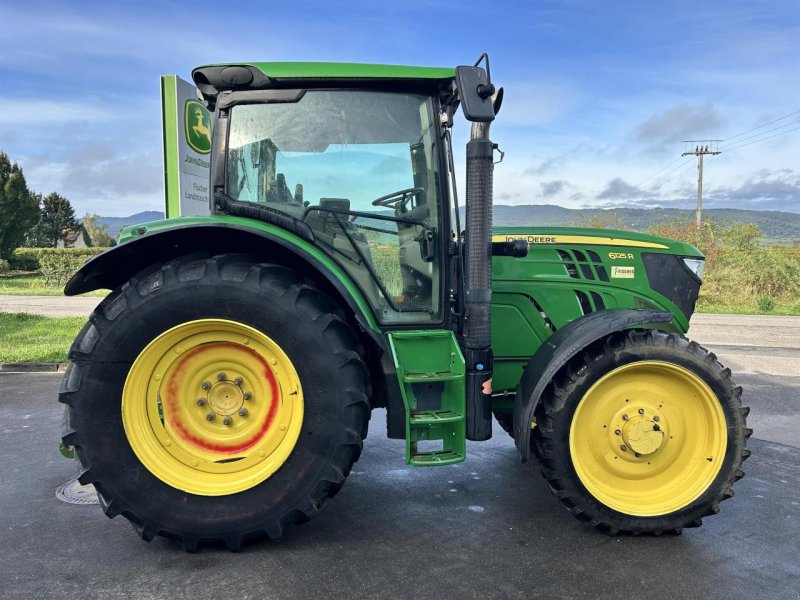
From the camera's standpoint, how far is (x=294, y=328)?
279cm

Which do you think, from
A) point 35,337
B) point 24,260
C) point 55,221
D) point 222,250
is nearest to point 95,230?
point 55,221

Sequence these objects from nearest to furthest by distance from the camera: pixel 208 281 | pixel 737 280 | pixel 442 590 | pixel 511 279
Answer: pixel 442 590 → pixel 208 281 → pixel 511 279 → pixel 737 280

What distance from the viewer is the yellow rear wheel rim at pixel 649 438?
3049mm

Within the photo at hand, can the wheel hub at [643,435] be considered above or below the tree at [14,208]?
below

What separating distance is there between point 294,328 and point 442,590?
1321 mm

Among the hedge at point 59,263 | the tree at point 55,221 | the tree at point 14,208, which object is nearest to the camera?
the hedge at point 59,263

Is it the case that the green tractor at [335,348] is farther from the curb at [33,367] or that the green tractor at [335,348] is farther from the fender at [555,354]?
the curb at [33,367]

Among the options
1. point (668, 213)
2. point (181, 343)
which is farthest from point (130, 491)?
point (668, 213)

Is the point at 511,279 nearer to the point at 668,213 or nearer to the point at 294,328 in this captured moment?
the point at 294,328

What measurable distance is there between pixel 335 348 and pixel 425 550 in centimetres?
108

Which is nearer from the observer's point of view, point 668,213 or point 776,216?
point 668,213

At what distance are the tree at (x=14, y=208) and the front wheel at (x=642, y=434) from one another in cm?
4327

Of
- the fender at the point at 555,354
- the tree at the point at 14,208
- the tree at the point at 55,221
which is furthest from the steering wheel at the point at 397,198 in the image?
the tree at the point at 55,221

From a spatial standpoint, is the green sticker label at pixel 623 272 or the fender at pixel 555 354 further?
the green sticker label at pixel 623 272
